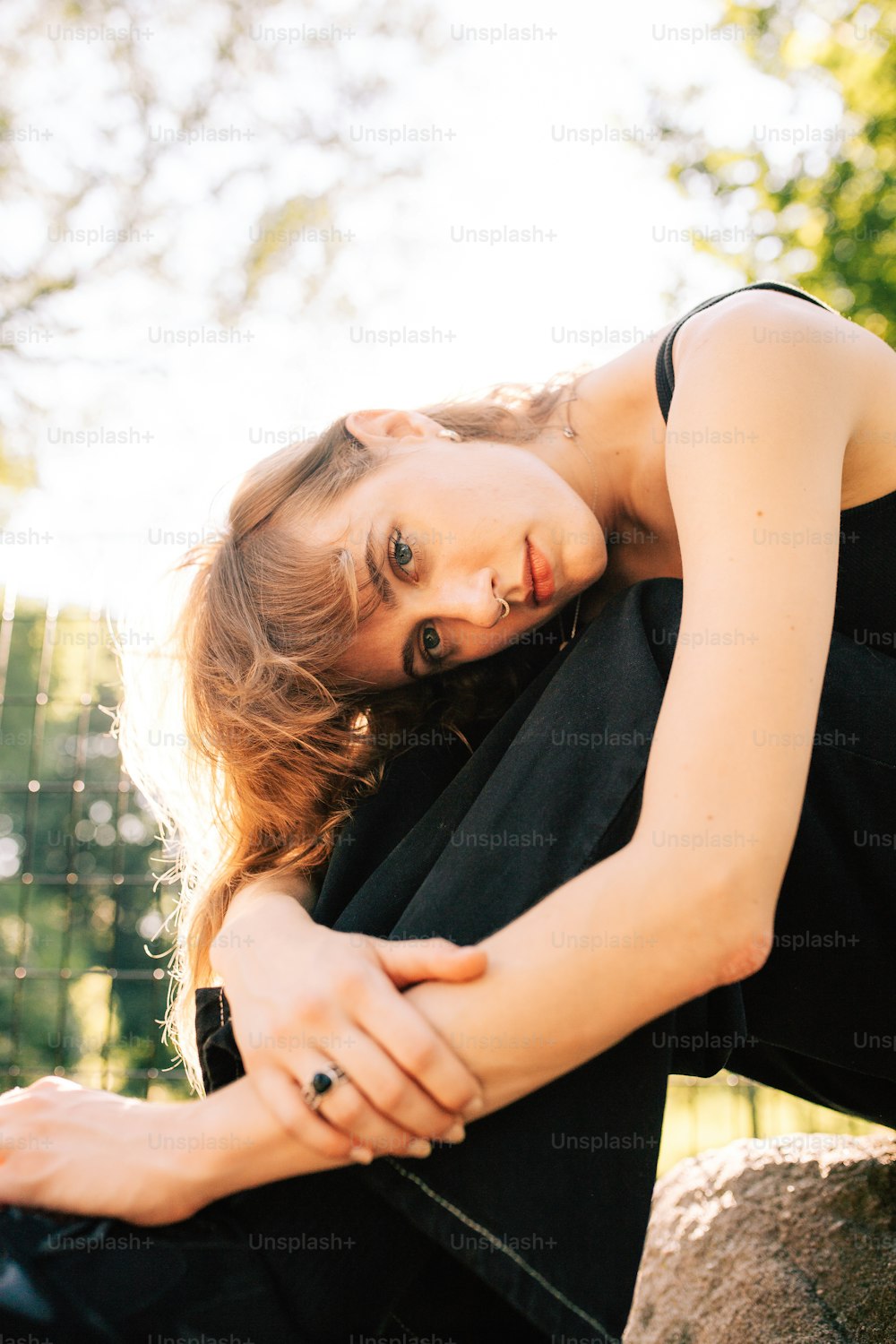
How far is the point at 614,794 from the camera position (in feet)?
4.63

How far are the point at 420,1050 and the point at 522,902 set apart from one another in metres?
0.24

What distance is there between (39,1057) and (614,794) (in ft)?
48.8

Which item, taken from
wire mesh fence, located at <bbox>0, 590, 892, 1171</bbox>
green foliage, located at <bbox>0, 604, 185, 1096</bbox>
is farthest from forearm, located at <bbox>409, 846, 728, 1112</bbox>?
green foliage, located at <bbox>0, 604, 185, 1096</bbox>

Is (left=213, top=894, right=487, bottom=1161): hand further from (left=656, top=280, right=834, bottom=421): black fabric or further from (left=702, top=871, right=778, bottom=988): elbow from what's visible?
(left=656, top=280, right=834, bottom=421): black fabric

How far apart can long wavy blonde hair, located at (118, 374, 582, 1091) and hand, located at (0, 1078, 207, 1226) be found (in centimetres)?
49

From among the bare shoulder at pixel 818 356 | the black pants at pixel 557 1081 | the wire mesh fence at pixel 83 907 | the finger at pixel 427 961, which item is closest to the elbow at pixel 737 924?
the black pants at pixel 557 1081

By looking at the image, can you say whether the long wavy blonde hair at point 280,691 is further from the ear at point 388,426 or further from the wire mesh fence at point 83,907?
the wire mesh fence at point 83,907

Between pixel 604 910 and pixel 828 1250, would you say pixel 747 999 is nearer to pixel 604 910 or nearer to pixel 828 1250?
pixel 604 910

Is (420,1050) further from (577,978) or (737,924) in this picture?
(737,924)

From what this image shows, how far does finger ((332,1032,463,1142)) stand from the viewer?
3.92ft

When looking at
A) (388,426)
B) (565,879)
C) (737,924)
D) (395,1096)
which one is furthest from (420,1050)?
(388,426)

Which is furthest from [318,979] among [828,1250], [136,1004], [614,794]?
[136,1004]

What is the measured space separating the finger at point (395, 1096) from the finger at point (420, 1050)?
10 mm

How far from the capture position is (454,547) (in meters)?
1.98
